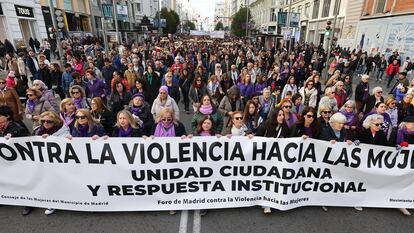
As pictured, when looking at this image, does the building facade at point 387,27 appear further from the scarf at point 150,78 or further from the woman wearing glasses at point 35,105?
the woman wearing glasses at point 35,105

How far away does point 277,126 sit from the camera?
4.13 meters

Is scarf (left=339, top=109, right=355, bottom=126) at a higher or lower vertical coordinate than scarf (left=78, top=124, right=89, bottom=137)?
lower

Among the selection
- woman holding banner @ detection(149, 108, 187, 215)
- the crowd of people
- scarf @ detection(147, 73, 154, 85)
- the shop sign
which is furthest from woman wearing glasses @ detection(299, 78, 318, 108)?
the shop sign

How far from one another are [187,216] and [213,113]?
1.91 m

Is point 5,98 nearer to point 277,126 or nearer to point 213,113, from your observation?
point 213,113

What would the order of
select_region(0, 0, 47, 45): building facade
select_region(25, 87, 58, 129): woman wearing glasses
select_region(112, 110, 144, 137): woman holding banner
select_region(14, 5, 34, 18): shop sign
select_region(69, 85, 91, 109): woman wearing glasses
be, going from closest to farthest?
1. select_region(112, 110, 144, 137): woman holding banner
2. select_region(25, 87, 58, 129): woman wearing glasses
3. select_region(69, 85, 91, 109): woman wearing glasses
4. select_region(0, 0, 47, 45): building facade
5. select_region(14, 5, 34, 18): shop sign

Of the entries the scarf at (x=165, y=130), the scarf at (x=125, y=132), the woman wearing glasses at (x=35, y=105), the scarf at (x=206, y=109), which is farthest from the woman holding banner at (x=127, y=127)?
the woman wearing glasses at (x=35, y=105)

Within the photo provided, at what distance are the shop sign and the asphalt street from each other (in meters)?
21.8

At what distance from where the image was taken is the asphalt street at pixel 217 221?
11.0ft

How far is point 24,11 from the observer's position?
Answer: 20.5m

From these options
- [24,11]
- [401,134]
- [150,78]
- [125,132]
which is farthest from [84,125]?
[24,11]

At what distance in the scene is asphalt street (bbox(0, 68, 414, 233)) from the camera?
132 inches

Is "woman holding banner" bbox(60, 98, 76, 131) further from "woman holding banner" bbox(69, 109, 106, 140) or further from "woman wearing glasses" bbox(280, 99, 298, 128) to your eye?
"woman wearing glasses" bbox(280, 99, 298, 128)

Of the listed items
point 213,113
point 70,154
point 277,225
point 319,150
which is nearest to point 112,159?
point 70,154
